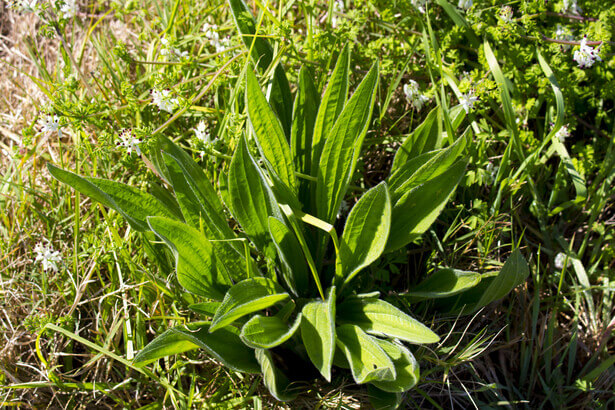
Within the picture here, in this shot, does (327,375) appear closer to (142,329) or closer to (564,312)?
(142,329)

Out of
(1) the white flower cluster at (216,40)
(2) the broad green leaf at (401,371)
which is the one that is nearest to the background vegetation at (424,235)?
(1) the white flower cluster at (216,40)

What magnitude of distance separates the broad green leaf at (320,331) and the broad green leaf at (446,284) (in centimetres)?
30

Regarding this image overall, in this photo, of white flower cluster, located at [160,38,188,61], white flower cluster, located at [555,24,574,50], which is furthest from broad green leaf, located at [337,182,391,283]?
white flower cluster, located at [555,24,574,50]

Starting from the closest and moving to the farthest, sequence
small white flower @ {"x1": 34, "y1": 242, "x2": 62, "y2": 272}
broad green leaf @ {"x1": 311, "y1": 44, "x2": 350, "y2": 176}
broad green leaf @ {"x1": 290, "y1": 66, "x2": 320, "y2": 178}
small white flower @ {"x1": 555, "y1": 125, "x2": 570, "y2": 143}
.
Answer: broad green leaf @ {"x1": 311, "y1": 44, "x2": 350, "y2": 176}, broad green leaf @ {"x1": 290, "y1": 66, "x2": 320, "y2": 178}, small white flower @ {"x1": 34, "y1": 242, "x2": 62, "y2": 272}, small white flower @ {"x1": 555, "y1": 125, "x2": 570, "y2": 143}

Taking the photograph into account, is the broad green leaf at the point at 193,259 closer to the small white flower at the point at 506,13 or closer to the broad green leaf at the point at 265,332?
the broad green leaf at the point at 265,332

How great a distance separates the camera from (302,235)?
150 centimetres

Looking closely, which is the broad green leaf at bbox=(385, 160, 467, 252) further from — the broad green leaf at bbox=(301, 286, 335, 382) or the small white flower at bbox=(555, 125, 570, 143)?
the small white flower at bbox=(555, 125, 570, 143)

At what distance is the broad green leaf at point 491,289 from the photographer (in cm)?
143

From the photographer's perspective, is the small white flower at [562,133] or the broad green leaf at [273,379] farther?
the small white flower at [562,133]

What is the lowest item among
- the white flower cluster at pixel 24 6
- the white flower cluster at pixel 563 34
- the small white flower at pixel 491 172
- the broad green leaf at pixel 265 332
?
the broad green leaf at pixel 265 332

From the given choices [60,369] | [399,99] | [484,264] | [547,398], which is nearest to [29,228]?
[60,369]

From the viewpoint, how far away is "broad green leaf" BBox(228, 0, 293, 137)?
1752mm

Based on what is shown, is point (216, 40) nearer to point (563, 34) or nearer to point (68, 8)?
point (68, 8)

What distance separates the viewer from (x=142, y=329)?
177cm
